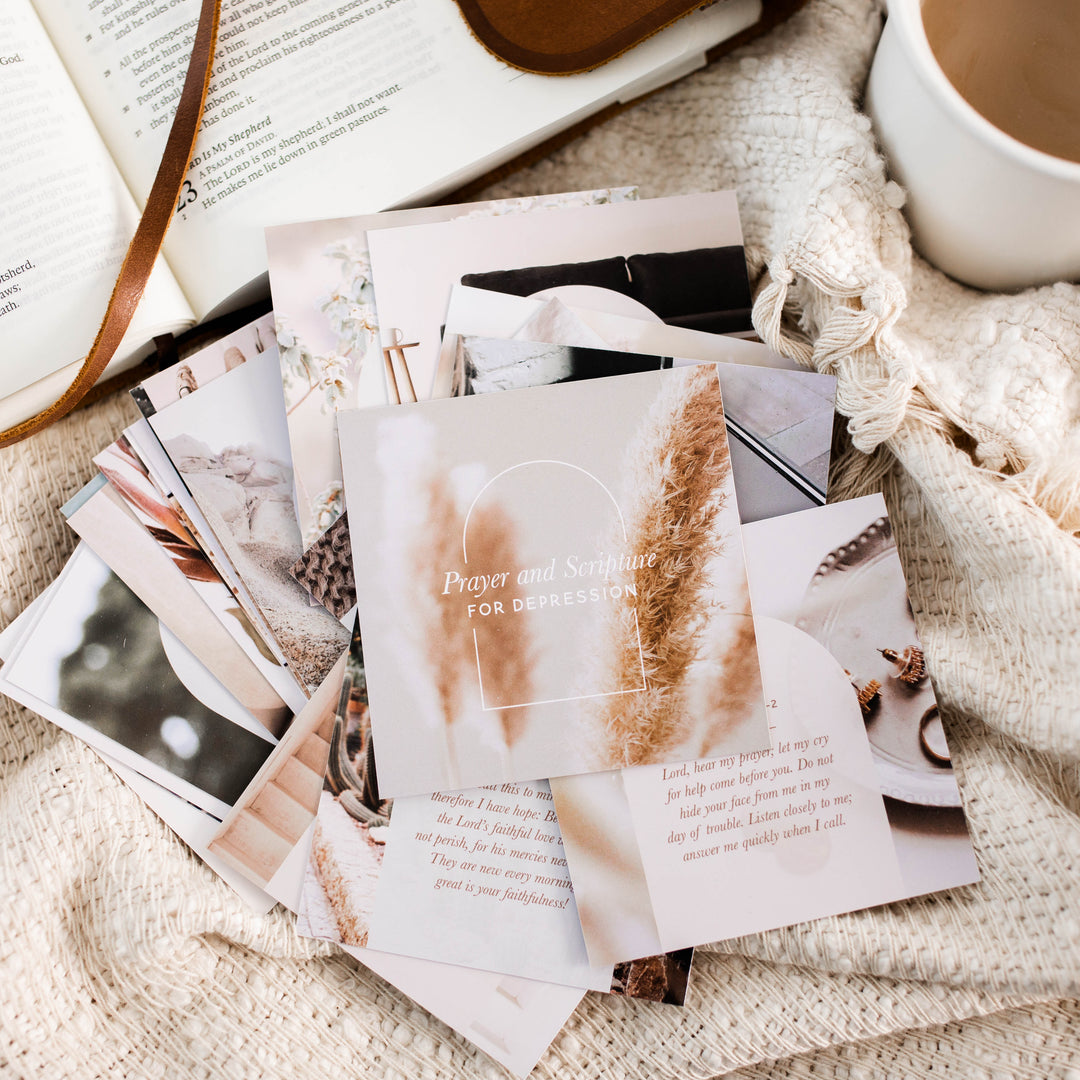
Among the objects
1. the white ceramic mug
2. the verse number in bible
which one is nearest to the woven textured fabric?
the verse number in bible

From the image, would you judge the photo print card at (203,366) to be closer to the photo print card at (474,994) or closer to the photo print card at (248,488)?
the photo print card at (248,488)

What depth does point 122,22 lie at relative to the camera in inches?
21.5

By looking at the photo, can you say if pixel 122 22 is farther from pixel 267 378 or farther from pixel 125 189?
pixel 267 378

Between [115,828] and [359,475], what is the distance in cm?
27

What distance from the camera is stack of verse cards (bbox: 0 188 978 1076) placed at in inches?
20.2

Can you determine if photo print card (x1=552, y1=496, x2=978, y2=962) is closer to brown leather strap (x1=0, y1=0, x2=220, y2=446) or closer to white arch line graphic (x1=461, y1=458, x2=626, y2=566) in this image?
white arch line graphic (x1=461, y1=458, x2=626, y2=566)

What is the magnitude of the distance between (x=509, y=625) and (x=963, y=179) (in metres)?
0.35

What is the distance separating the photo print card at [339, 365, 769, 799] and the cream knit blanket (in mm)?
107

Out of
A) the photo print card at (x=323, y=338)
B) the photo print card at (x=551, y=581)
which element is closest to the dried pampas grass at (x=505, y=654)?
the photo print card at (x=551, y=581)

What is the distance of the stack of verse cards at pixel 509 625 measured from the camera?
51 centimetres

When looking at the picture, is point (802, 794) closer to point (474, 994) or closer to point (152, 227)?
point (474, 994)

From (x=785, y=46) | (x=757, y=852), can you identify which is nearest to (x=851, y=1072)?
(x=757, y=852)

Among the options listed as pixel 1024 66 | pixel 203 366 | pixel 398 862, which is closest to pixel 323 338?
pixel 203 366

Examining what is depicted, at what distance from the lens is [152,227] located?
53 cm
